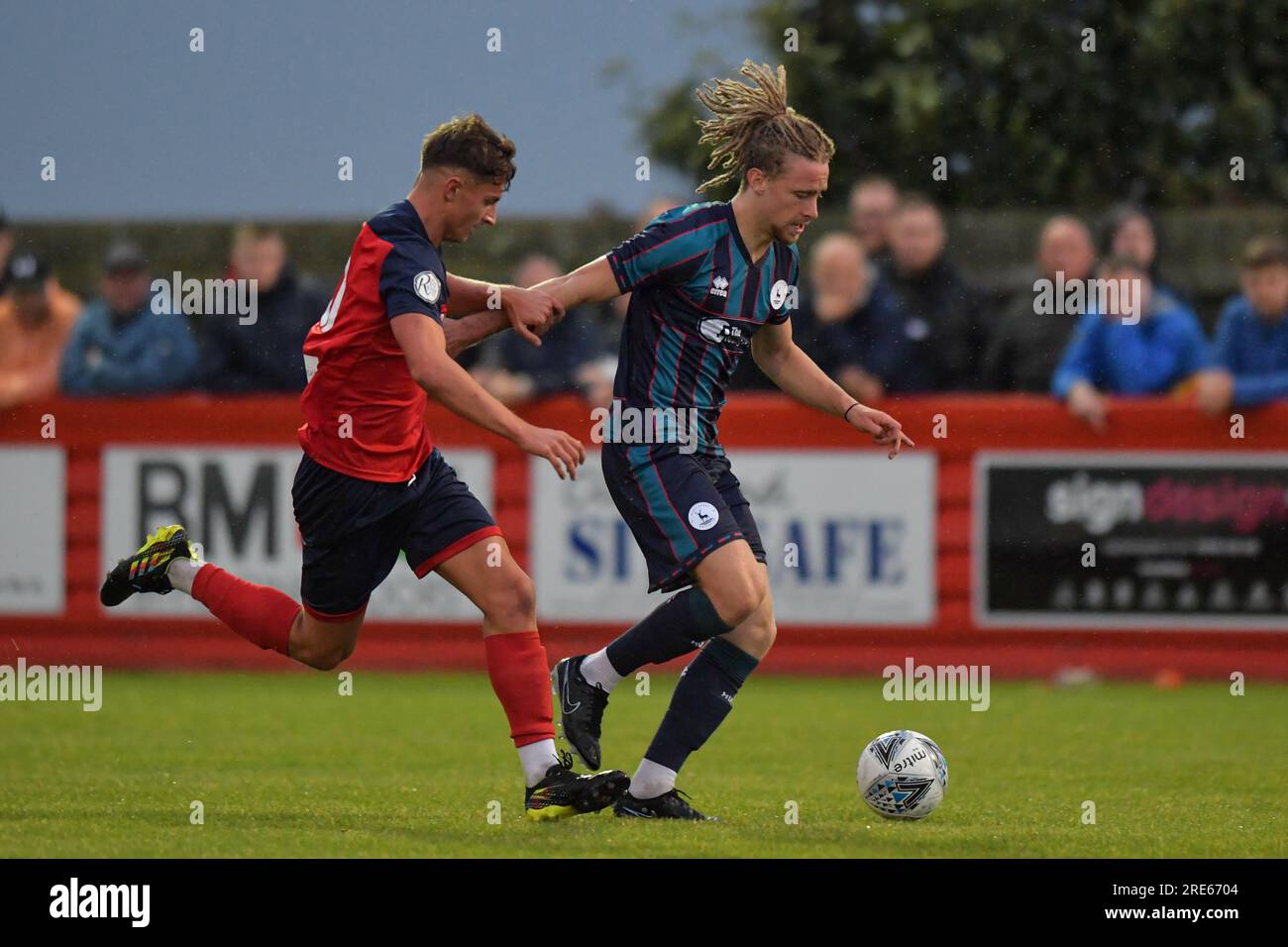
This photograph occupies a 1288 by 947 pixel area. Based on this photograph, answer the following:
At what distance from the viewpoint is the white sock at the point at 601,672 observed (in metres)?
6.94

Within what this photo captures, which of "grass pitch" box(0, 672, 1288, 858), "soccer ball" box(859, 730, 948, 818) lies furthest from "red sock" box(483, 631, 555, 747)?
"soccer ball" box(859, 730, 948, 818)

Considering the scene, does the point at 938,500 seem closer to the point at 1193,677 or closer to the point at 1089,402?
the point at 1089,402

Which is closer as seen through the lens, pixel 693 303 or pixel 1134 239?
pixel 693 303

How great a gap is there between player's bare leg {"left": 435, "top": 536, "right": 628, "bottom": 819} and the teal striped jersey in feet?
2.51

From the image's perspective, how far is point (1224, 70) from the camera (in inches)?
528

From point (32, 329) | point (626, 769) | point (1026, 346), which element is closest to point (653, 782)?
point (626, 769)

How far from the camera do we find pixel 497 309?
22.3 ft

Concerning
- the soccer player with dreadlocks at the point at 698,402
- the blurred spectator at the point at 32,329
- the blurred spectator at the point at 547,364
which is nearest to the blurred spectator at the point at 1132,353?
the blurred spectator at the point at 547,364

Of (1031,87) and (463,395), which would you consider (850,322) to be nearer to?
(1031,87)

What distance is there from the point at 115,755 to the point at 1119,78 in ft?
27.2

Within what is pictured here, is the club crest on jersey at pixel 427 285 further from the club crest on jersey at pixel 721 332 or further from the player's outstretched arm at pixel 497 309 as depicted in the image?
the club crest on jersey at pixel 721 332

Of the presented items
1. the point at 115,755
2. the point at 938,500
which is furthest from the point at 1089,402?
the point at 115,755

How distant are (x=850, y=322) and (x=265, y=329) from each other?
11.3 ft
